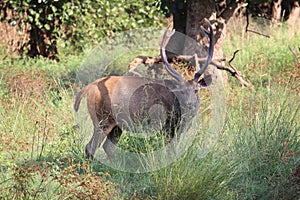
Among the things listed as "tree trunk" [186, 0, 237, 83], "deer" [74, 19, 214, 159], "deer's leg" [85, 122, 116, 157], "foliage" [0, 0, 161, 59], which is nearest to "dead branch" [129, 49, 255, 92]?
"tree trunk" [186, 0, 237, 83]

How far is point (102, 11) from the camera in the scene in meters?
12.1

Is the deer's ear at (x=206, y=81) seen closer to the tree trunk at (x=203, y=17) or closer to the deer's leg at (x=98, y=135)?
the deer's leg at (x=98, y=135)

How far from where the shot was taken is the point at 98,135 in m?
5.84

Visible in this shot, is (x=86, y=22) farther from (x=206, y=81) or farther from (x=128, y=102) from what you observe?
(x=128, y=102)

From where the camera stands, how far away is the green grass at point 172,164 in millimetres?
4477

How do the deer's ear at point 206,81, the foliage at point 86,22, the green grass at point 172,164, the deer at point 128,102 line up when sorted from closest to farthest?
the green grass at point 172,164 < the deer at point 128,102 < the deer's ear at point 206,81 < the foliage at point 86,22

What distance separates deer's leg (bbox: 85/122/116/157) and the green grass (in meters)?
0.10

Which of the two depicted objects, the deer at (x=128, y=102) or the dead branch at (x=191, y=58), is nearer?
the deer at (x=128, y=102)

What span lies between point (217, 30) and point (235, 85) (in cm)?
89

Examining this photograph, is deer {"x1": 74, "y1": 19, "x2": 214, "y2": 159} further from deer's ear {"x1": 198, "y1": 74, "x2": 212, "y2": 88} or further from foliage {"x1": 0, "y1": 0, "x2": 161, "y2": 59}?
foliage {"x1": 0, "y1": 0, "x2": 161, "y2": 59}

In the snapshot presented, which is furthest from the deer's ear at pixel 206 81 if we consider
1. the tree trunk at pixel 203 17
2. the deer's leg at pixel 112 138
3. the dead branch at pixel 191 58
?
the tree trunk at pixel 203 17

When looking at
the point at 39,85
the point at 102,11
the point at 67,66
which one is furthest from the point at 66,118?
the point at 102,11

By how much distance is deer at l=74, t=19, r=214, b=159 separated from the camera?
576cm

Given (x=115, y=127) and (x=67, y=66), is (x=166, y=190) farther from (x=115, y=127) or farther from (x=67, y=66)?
(x=67, y=66)
